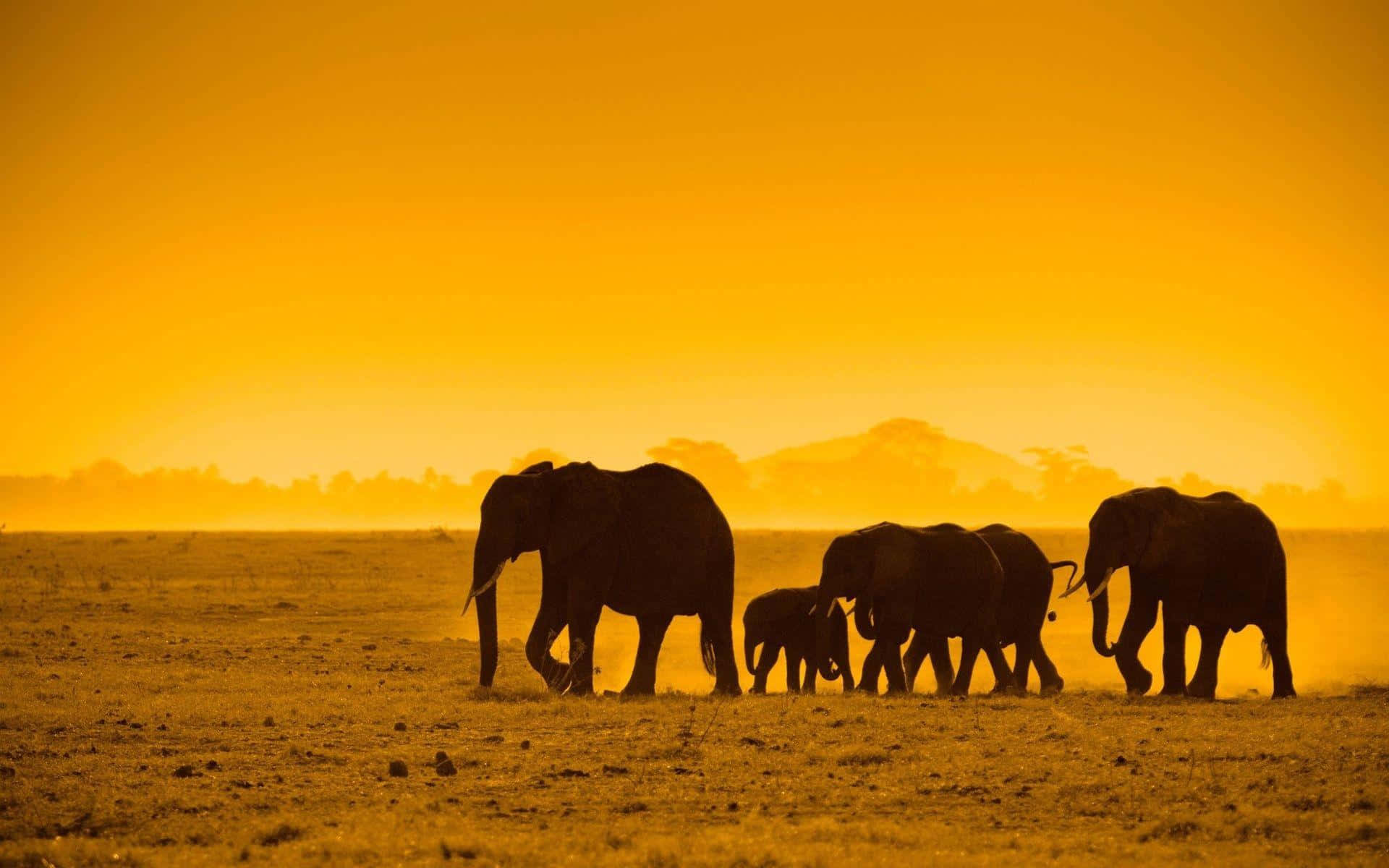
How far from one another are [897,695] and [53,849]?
12218 mm

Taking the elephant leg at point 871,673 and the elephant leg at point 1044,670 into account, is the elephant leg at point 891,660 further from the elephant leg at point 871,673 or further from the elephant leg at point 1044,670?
the elephant leg at point 1044,670

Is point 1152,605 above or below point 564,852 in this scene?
above

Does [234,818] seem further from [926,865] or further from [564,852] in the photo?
[926,865]

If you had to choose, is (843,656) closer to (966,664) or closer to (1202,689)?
(966,664)

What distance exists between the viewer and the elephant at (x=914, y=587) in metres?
21.9

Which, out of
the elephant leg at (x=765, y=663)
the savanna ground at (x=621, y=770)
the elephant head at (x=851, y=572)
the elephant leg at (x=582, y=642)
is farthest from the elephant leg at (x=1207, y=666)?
the elephant leg at (x=582, y=642)

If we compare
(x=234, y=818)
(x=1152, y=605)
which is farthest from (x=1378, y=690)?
(x=234, y=818)

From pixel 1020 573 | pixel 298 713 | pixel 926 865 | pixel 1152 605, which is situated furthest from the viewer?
pixel 1020 573

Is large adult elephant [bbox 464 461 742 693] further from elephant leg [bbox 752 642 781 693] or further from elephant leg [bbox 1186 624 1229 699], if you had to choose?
elephant leg [bbox 1186 624 1229 699]

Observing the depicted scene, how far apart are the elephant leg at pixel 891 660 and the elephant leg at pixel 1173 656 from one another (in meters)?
4.07

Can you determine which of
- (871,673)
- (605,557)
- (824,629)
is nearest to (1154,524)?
(871,673)

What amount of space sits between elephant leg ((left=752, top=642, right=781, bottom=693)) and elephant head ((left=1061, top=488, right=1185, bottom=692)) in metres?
5.47

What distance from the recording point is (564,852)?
37.3ft

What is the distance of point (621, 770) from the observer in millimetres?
14570
